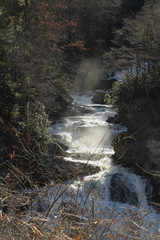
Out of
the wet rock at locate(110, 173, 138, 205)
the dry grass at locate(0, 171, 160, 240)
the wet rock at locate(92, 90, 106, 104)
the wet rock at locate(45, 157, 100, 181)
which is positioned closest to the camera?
the dry grass at locate(0, 171, 160, 240)

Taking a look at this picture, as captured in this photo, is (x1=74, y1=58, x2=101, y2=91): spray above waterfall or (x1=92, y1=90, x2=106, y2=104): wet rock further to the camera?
(x1=74, y1=58, x2=101, y2=91): spray above waterfall

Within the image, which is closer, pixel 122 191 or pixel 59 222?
pixel 59 222

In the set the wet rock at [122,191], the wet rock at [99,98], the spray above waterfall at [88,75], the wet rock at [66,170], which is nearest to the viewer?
the wet rock at [66,170]

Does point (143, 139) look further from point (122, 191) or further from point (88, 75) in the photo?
point (88, 75)

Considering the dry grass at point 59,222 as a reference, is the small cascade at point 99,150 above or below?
below

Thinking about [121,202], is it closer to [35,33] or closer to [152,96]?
[152,96]

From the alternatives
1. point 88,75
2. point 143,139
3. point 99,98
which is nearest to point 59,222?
point 143,139

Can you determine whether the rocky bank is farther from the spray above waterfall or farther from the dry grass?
the spray above waterfall

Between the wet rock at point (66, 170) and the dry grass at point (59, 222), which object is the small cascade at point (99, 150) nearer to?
the wet rock at point (66, 170)

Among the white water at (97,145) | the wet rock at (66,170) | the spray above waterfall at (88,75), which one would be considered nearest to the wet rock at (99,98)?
the white water at (97,145)

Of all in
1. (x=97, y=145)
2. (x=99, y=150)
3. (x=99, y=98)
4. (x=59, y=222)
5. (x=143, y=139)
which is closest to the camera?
(x=59, y=222)

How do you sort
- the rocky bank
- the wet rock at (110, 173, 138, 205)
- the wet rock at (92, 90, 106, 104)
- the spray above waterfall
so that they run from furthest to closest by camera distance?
the spray above waterfall < the wet rock at (92, 90, 106, 104) < the rocky bank < the wet rock at (110, 173, 138, 205)

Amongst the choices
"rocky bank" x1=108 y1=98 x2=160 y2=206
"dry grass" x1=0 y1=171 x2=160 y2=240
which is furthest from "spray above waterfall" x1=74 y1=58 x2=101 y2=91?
"dry grass" x1=0 y1=171 x2=160 y2=240

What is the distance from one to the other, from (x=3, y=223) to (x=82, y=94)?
20469 mm
